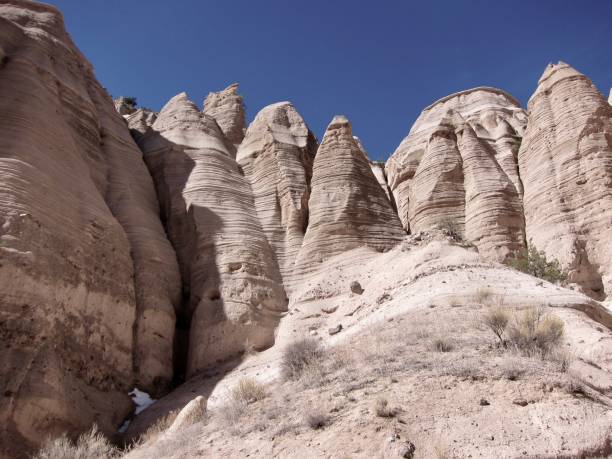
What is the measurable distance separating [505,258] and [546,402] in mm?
16011

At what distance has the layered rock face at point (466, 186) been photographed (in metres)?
24.2

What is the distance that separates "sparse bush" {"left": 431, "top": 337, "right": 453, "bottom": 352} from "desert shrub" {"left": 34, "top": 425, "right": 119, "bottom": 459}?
5863 mm

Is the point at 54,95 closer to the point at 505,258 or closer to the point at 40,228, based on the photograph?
the point at 40,228

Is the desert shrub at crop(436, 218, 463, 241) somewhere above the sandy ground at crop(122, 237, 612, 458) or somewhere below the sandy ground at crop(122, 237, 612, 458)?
above

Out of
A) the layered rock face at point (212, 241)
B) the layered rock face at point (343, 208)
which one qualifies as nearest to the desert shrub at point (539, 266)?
the layered rock face at point (343, 208)

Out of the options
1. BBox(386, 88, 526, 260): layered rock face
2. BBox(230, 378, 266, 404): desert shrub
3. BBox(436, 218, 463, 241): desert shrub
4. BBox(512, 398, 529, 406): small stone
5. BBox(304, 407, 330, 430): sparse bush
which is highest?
BBox(386, 88, 526, 260): layered rock face

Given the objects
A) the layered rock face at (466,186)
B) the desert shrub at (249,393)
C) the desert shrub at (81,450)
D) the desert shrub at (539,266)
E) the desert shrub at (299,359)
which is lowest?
the desert shrub at (81,450)

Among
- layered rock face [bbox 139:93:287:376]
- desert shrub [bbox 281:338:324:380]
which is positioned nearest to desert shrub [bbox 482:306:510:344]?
desert shrub [bbox 281:338:324:380]

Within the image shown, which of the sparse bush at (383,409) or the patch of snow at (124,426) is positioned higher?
the sparse bush at (383,409)

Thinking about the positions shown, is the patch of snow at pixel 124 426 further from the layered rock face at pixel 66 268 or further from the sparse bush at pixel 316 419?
the sparse bush at pixel 316 419

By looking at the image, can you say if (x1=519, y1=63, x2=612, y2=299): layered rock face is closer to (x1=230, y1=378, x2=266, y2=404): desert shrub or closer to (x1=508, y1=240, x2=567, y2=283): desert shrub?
(x1=508, y1=240, x2=567, y2=283): desert shrub

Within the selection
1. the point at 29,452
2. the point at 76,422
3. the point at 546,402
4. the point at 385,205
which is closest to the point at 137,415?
the point at 76,422

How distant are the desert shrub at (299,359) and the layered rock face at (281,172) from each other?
8130 mm

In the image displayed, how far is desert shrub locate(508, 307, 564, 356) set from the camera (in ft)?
32.3
